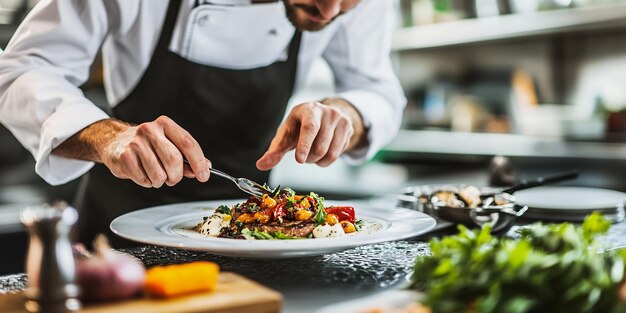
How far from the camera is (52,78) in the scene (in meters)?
1.64

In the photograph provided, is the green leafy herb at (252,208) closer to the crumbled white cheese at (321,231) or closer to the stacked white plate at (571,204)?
the crumbled white cheese at (321,231)

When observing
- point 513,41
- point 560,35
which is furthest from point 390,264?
point 513,41

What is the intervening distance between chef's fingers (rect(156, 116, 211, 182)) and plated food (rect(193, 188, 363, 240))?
0.11 m

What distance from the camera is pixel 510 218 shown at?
142 centimetres

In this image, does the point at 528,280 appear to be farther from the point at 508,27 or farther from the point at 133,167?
the point at 508,27

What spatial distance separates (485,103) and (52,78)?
9.66ft

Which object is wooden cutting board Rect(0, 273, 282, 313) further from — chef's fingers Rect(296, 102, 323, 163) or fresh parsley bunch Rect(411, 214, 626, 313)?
chef's fingers Rect(296, 102, 323, 163)

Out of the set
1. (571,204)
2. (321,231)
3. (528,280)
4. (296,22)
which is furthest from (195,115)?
(528,280)

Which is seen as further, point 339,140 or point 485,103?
point 485,103

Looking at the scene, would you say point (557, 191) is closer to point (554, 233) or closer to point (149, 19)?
point (554, 233)

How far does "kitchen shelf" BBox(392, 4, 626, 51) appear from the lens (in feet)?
10.2

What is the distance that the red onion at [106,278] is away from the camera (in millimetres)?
771

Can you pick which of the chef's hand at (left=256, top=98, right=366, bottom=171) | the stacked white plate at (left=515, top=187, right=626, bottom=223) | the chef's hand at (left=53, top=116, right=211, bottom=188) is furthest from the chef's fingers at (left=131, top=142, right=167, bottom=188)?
the stacked white plate at (left=515, top=187, right=626, bottom=223)

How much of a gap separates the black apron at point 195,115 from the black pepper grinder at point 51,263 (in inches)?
44.9
